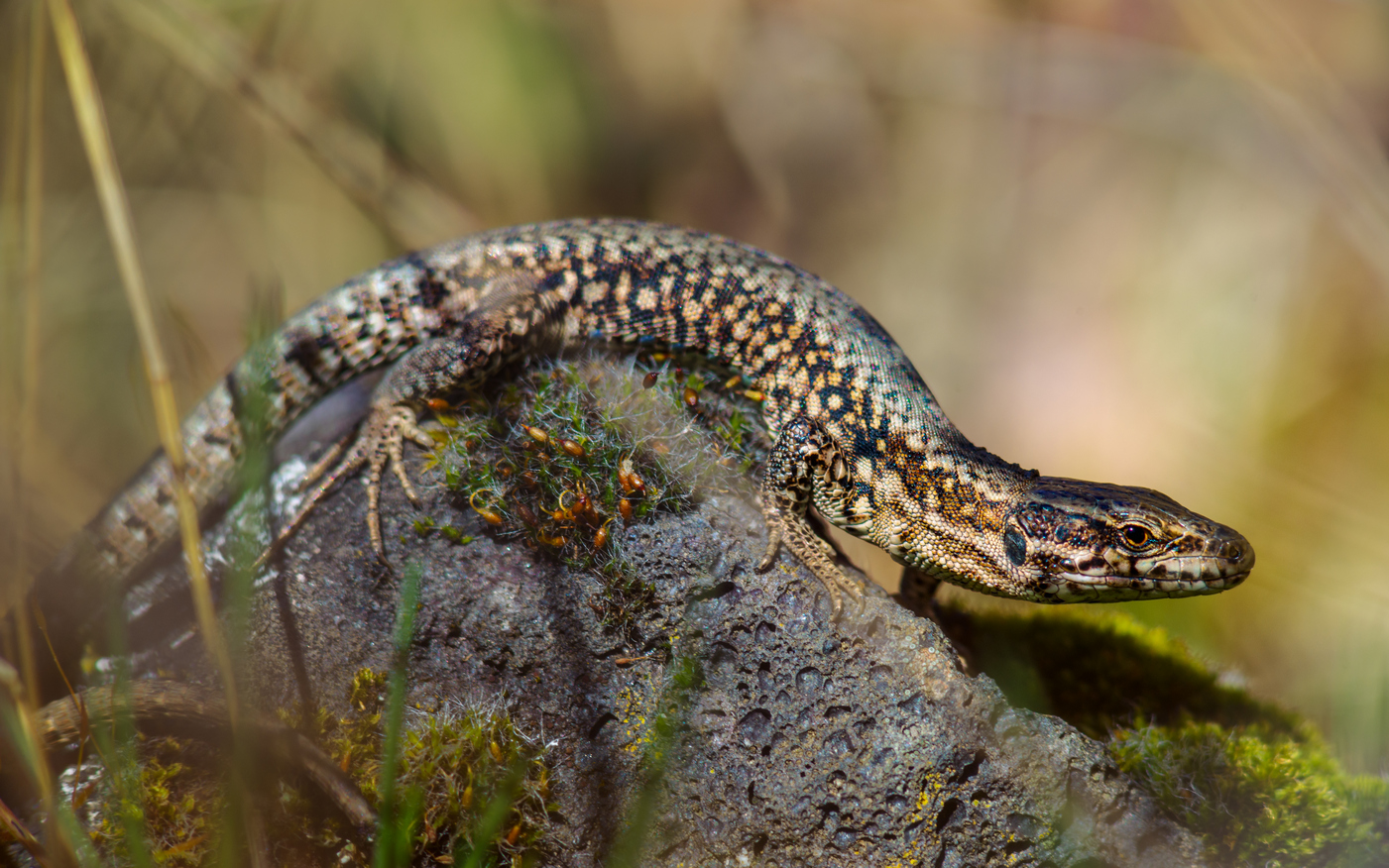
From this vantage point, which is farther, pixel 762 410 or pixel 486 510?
pixel 762 410

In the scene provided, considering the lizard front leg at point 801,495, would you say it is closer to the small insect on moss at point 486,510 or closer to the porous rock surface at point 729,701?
the porous rock surface at point 729,701

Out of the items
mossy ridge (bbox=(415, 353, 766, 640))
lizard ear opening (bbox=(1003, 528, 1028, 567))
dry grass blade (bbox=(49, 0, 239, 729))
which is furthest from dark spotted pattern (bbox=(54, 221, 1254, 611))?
dry grass blade (bbox=(49, 0, 239, 729))

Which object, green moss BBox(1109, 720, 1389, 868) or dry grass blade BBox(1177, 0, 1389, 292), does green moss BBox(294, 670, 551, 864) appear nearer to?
green moss BBox(1109, 720, 1389, 868)

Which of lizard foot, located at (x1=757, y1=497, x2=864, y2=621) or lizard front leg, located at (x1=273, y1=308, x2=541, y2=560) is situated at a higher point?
lizard front leg, located at (x1=273, y1=308, x2=541, y2=560)

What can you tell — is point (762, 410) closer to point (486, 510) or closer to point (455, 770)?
point (486, 510)

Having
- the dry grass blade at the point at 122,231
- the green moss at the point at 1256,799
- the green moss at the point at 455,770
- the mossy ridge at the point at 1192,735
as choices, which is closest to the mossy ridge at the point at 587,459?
the green moss at the point at 455,770

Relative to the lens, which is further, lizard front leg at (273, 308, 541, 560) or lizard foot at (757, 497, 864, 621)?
lizard front leg at (273, 308, 541, 560)

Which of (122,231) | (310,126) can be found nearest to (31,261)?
(122,231)
